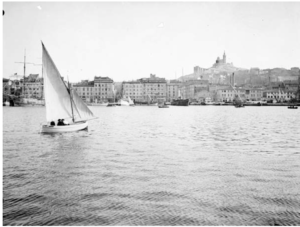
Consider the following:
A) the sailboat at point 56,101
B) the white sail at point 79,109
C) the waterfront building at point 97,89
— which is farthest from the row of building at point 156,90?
the sailboat at point 56,101

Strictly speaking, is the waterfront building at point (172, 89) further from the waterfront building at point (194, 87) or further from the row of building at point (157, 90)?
the waterfront building at point (194, 87)

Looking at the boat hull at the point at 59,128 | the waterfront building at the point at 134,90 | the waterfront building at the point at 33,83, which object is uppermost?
the waterfront building at the point at 134,90

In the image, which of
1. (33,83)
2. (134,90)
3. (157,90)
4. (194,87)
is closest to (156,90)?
(157,90)

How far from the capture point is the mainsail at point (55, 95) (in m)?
11.4

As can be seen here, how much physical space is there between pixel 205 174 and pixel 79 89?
231 feet

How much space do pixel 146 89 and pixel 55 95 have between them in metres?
67.4

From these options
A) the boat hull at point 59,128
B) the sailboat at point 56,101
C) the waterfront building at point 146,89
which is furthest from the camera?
the waterfront building at point 146,89

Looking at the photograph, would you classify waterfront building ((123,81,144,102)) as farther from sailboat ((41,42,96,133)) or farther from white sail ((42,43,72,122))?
white sail ((42,43,72,122))

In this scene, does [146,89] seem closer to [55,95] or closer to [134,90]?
[134,90]

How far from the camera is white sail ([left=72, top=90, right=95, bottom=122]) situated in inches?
550

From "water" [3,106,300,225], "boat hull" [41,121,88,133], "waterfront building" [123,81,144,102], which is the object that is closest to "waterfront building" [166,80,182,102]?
"waterfront building" [123,81,144,102]

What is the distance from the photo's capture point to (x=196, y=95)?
8331 centimetres

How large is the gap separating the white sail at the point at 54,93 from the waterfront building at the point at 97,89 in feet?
204

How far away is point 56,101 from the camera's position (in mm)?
12430
